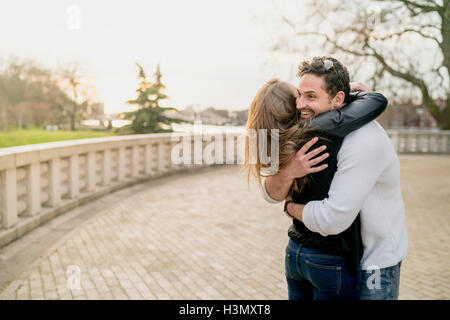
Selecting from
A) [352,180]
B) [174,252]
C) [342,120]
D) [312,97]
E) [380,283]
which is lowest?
[174,252]

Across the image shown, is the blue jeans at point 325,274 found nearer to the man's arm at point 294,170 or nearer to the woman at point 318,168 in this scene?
the woman at point 318,168

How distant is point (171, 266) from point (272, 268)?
1166 mm

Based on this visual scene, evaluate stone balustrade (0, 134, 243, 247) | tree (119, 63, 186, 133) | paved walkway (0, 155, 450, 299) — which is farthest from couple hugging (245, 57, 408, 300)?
tree (119, 63, 186, 133)

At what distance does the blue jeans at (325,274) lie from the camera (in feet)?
6.66

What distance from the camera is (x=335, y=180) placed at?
190 centimetres

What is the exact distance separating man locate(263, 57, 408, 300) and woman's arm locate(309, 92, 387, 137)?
4 cm

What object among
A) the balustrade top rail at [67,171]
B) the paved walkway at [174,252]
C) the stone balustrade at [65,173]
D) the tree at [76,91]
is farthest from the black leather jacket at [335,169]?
the tree at [76,91]

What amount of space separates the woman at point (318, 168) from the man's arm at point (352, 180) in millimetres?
70

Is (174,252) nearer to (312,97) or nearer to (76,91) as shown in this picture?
(312,97)

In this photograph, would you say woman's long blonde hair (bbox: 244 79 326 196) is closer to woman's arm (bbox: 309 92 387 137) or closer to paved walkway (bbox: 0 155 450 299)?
woman's arm (bbox: 309 92 387 137)

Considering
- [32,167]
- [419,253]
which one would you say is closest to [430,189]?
[419,253]

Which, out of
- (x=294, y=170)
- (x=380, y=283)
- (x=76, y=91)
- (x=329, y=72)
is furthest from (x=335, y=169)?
(x=76, y=91)

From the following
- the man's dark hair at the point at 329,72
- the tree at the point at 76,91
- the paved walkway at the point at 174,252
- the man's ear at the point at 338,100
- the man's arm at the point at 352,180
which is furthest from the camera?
the tree at the point at 76,91

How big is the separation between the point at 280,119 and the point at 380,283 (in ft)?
2.80
